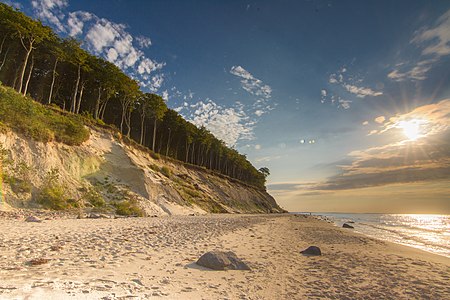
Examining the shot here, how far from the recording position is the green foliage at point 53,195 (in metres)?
18.8

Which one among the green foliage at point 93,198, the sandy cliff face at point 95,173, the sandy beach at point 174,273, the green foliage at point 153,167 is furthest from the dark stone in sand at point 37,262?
the green foliage at point 153,167

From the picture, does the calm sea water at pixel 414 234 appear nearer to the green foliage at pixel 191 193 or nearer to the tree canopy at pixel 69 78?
the green foliage at pixel 191 193

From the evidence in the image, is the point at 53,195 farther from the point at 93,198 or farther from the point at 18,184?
the point at 93,198

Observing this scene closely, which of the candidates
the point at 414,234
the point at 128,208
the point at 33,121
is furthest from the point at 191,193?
the point at 414,234

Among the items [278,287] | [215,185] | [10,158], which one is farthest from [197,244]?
[215,185]

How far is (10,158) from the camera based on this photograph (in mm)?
19266

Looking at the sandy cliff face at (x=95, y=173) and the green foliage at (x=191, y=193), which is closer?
the sandy cliff face at (x=95, y=173)

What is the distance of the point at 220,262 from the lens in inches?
279

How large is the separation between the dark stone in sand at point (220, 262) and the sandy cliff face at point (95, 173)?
16400 millimetres

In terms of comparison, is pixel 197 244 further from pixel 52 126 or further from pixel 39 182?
pixel 52 126

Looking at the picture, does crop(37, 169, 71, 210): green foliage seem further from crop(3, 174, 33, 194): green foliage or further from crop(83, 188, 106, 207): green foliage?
crop(83, 188, 106, 207): green foliage

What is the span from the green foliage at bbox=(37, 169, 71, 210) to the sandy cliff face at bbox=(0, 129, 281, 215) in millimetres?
374

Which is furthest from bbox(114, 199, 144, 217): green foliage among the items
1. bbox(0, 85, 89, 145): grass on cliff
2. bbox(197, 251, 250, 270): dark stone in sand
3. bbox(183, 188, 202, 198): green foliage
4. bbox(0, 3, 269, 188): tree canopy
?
bbox(197, 251, 250, 270): dark stone in sand

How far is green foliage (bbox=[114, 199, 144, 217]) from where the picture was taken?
23.0 meters
